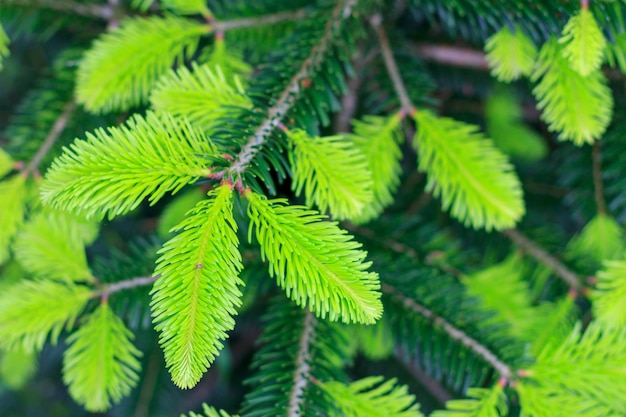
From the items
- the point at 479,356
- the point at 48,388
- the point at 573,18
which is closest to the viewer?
the point at 573,18

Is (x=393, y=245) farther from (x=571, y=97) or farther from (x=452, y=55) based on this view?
(x=452, y=55)

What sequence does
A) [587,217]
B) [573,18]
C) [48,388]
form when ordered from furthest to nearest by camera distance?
1. [48,388]
2. [587,217]
3. [573,18]

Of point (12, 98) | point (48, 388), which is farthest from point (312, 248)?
point (12, 98)

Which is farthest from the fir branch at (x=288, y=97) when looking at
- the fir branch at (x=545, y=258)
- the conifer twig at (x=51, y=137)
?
the fir branch at (x=545, y=258)

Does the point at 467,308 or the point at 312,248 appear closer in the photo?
the point at 312,248

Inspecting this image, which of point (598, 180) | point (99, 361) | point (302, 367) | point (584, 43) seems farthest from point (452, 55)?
point (99, 361)

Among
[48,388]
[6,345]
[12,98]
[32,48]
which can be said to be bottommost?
[48,388]

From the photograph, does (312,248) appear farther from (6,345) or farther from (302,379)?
(6,345)
